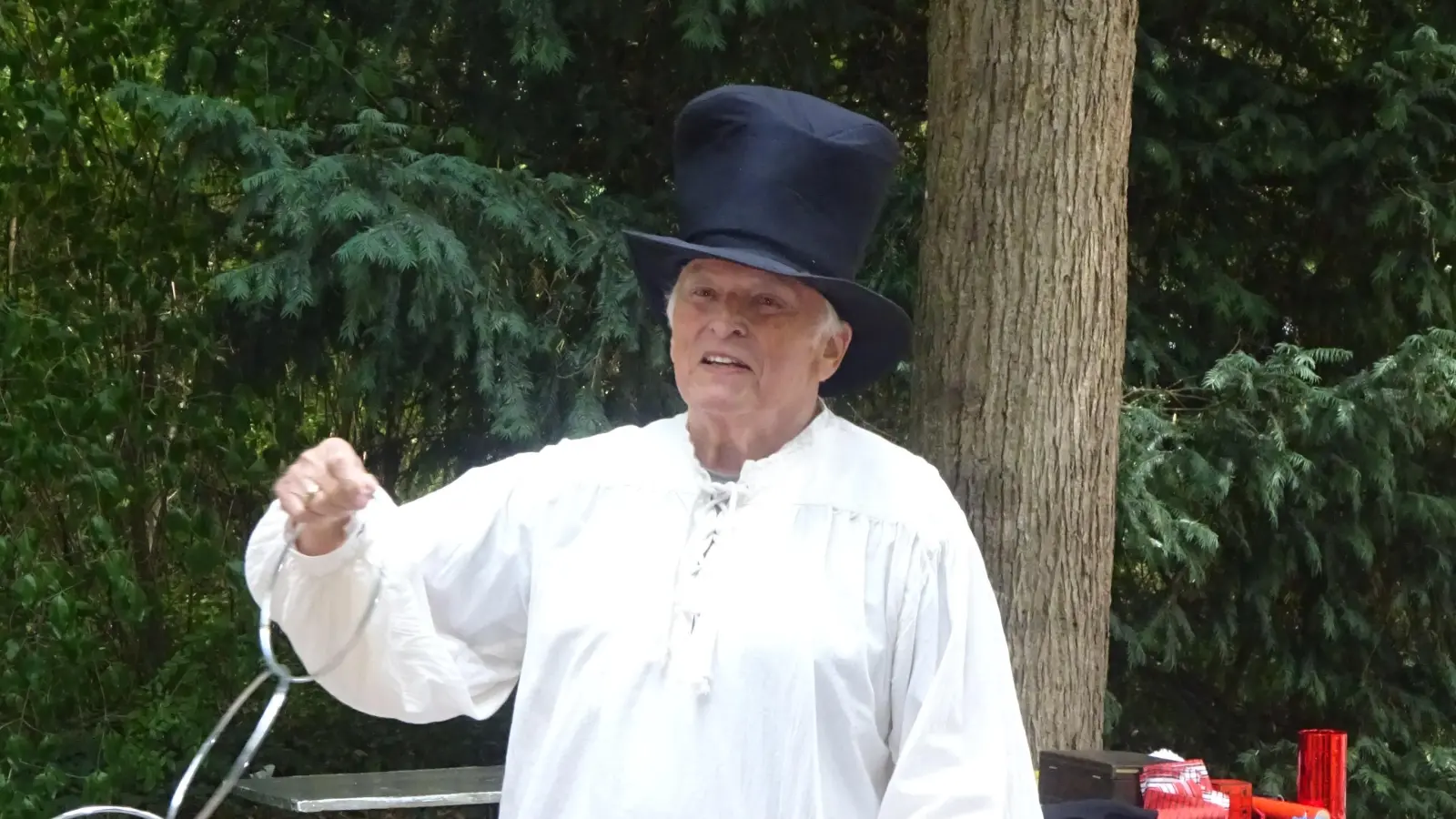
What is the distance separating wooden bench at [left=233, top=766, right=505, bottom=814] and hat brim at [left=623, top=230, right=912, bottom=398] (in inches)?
100

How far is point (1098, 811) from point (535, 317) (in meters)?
2.34

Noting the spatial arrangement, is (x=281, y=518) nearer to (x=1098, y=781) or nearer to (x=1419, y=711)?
(x=1098, y=781)

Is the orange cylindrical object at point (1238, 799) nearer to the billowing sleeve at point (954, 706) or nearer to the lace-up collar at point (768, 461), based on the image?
the billowing sleeve at point (954, 706)

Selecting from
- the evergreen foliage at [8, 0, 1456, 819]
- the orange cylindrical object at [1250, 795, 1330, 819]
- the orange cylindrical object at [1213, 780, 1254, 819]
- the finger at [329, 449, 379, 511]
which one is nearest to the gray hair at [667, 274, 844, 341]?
the finger at [329, 449, 379, 511]

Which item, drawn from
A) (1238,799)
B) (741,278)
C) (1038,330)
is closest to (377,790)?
(1038,330)

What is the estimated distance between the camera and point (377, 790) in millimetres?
4734

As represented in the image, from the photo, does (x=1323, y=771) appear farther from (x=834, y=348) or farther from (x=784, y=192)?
(x=784, y=192)

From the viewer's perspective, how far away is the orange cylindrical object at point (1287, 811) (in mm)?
3338

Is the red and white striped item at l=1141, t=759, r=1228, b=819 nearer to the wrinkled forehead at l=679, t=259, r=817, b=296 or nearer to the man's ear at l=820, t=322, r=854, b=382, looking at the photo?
the man's ear at l=820, t=322, r=854, b=382

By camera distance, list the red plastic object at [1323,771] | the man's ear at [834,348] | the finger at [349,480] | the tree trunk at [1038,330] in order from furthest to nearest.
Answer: the tree trunk at [1038,330]
the red plastic object at [1323,771]
the man's ear at [834,348]
the finger at [349,480]

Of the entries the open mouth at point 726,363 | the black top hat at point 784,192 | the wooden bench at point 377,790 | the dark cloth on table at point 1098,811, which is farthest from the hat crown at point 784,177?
the wooden bench at point 377,790

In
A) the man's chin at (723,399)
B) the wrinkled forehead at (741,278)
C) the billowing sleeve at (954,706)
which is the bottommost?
the billowing sleeve at (954,706)

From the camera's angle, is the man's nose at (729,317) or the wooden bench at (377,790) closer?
the man's nose at (729,317)

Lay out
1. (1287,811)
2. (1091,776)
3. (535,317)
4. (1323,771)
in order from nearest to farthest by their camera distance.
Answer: (1091,776), (1287,811), (1323,771), (535,317)
